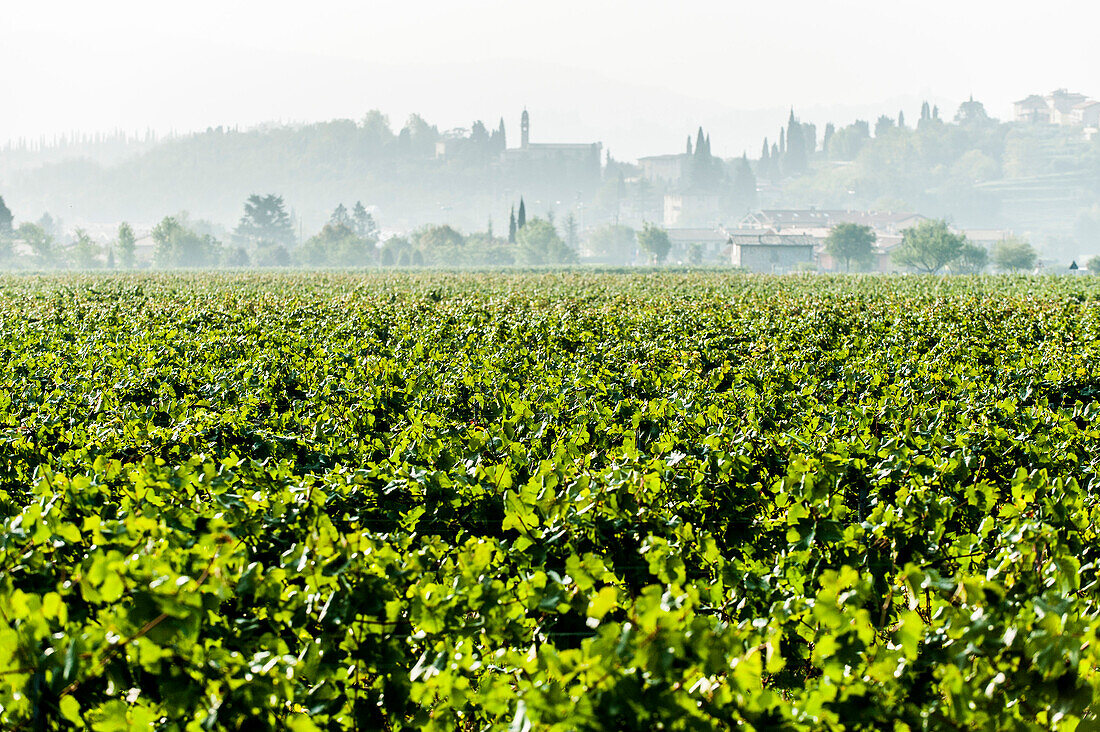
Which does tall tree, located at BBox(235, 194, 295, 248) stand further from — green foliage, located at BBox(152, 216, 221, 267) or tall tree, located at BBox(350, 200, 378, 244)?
green foliage, located at BBox(152, 216, 221, 267)

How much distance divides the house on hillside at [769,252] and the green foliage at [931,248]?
1997 centimetres

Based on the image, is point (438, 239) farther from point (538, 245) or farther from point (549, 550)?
point (549, 550)

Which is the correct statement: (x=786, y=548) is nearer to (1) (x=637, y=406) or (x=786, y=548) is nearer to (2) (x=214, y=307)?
(1) (x=637, y=406)

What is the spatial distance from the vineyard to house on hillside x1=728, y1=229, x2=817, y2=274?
137 meters

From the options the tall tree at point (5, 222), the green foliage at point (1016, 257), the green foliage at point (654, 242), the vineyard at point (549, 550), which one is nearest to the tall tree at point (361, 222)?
the green foliage at point (654, 242)

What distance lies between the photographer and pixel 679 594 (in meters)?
2.51

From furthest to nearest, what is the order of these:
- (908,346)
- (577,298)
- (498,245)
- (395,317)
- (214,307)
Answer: (498,245), (577,298), (214,307), (395,317), (908,346)

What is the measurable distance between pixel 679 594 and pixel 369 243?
508 ft

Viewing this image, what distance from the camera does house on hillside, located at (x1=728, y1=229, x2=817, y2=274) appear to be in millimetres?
141125

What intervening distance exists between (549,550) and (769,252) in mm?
144323

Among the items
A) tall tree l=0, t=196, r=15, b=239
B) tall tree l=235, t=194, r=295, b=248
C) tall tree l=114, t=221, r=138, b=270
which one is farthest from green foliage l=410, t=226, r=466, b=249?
tall tree l=0, t=196, r=15, b=239

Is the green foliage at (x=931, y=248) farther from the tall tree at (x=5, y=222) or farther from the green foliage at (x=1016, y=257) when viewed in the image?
the tall tree at (x=5, y=222)

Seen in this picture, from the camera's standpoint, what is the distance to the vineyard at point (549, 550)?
7.43ft

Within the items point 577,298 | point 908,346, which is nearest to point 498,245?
point 577,298
